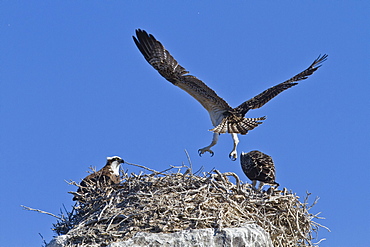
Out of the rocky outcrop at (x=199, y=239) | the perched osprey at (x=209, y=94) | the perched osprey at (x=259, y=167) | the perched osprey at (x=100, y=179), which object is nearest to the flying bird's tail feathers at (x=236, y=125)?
the perched osprey at (x=209, y=94)

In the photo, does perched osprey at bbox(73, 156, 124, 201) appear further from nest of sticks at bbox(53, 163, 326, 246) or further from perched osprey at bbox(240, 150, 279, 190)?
perched osprey at bbox(240, 150, 279, 190)

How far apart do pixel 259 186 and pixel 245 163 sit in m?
0.40

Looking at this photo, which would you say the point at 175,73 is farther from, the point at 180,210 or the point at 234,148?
the point at 180,210

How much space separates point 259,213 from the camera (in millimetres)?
7691

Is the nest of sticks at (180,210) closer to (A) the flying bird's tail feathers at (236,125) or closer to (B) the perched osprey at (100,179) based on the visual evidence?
(B) the perched osprey at (100,179)

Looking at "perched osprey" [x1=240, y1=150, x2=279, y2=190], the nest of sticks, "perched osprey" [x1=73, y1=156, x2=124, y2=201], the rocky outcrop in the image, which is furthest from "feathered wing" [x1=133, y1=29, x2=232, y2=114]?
the rocky outcrop

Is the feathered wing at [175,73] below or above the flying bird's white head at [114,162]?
above

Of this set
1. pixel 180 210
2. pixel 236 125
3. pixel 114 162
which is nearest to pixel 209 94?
pixel 236 125

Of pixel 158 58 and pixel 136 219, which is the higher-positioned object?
pixel 158 58

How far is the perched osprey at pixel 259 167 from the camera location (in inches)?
347

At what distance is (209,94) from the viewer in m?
10.7

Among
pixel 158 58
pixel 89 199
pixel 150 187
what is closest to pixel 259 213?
pixel 150 187

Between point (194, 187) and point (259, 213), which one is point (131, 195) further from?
→ point (259, 213)

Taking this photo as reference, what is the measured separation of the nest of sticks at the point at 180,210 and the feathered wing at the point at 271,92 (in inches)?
111
